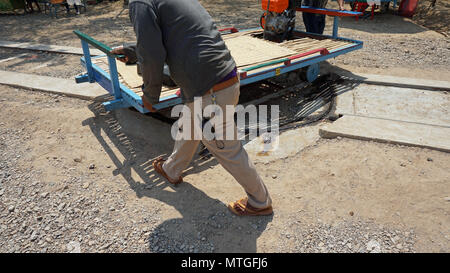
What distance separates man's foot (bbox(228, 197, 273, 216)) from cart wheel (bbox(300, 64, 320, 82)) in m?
3.07

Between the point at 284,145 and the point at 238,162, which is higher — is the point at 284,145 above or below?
below

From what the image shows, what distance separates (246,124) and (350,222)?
2033 mm

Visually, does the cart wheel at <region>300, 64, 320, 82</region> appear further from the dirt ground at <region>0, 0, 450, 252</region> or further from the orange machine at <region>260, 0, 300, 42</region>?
the dirt ground at <region>0, 0, 450, 252</region>

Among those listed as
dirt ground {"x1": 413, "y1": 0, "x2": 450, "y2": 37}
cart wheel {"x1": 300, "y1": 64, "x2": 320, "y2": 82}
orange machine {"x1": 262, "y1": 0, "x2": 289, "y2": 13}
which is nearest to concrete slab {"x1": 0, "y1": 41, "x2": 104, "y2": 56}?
orange machine {"x1": 262, "y1": 0, "x2": 289, "y2": 13}

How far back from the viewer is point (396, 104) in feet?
15.2

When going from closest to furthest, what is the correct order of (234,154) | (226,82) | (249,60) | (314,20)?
(226,82)
(234,154)
(249,60)
(314,20)

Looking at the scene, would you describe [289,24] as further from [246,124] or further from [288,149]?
[288,149]

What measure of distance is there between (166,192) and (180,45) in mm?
1438

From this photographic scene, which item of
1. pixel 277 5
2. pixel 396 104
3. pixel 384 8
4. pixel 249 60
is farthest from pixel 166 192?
pixel 384 8

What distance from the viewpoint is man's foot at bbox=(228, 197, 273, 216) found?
8.79ft

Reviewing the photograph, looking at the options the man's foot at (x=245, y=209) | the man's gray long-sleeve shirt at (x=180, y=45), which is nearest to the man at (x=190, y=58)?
the man's gray long-sleeve shirt at (x=180, y=45)

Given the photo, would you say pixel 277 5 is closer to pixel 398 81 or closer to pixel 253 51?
pixel 253 51

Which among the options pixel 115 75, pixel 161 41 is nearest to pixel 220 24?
pixel 115 75

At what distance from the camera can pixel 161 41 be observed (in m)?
2.09
